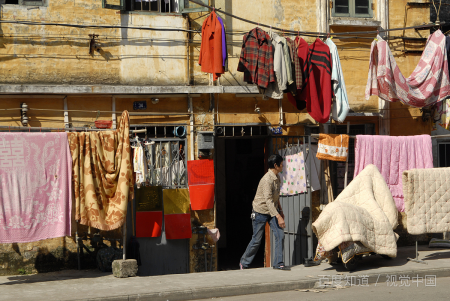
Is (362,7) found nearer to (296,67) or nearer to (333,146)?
(296,67)

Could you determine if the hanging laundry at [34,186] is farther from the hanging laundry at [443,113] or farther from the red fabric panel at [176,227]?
the hanging laundry at [443,113]

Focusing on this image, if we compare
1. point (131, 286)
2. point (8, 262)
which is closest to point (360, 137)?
point (131, 286)

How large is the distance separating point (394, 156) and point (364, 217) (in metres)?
1.82

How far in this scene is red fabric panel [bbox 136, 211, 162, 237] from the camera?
32.8 feet

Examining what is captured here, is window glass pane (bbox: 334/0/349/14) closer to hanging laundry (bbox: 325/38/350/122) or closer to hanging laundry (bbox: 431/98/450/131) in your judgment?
hanging laundry (bbox: 325/38/350/122)

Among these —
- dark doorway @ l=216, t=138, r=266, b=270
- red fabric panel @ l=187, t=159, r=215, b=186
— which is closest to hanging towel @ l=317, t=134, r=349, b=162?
red fabric panel @ l=187, t=159, r=215, b=186

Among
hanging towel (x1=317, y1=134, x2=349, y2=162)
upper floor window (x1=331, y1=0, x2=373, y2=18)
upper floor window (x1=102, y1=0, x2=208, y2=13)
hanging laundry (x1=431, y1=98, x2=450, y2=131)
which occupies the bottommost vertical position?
hanging towel (x1=317, y1=134, x2=349, y2=162)

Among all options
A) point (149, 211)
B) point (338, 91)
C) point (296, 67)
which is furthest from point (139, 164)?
point (338, 91)

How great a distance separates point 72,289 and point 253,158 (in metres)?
7.50

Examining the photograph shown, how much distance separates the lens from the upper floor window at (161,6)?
33.0ft

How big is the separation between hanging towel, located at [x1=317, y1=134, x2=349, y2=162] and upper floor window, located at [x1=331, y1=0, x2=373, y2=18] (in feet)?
10.0

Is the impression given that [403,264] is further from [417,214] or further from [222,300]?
[222,300]

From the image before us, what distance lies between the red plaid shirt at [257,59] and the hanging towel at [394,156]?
2.09 m

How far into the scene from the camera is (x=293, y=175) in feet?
33.8
